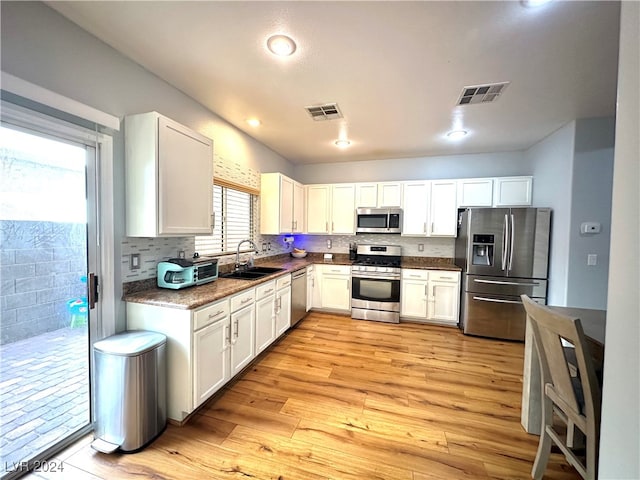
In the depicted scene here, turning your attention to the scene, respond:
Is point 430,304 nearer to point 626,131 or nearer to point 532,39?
point 532,39

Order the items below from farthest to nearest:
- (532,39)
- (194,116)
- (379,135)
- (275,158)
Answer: (275,158), (379,135), (194,116), (532,39)

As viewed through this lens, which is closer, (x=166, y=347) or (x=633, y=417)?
(x=633, y=417)

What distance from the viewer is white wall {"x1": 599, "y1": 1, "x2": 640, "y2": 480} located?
0.72 metres

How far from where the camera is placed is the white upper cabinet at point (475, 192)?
3.92 m

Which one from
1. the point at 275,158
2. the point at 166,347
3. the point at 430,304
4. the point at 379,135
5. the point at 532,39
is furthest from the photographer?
the point at 275,158

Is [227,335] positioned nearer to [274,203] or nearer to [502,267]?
[274,203]

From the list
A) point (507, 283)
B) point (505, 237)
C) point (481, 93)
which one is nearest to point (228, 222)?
point (481, 93)

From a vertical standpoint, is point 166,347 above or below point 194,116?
below

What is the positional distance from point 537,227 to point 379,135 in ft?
7.81

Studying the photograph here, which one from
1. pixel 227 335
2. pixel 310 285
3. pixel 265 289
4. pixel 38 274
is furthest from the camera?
pixel 310 285

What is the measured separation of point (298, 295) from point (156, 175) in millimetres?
2424

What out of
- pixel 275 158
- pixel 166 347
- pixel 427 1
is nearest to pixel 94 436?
pixel 166 347

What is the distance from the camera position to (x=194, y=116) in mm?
2574

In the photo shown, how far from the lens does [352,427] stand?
73.4 inches
